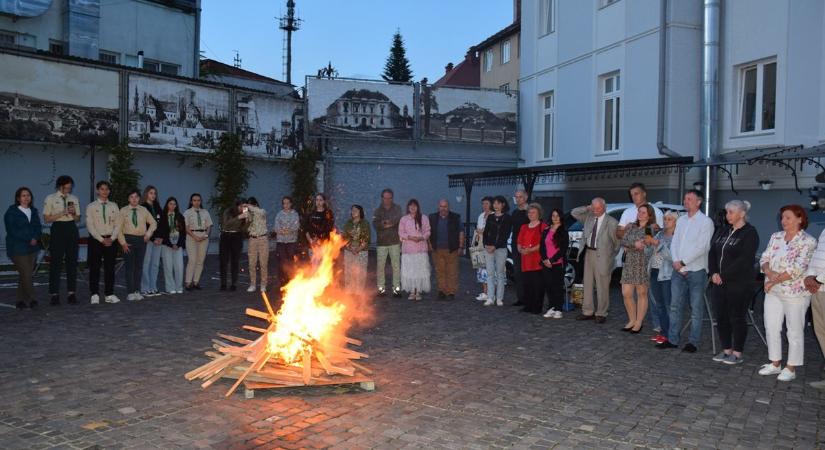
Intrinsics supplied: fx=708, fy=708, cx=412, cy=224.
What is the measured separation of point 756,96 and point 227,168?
14.9 meters

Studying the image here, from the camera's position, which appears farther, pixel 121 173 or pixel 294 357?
pixel 121 173

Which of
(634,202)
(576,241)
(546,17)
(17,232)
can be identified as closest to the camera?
(634,202)

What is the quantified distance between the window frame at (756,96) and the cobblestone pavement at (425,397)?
8046 millimetres

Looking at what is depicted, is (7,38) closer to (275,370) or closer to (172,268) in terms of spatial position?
(172,268)

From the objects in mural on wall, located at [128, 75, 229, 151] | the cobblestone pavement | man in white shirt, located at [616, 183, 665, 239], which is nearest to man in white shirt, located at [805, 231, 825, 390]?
the cobblestone pavement

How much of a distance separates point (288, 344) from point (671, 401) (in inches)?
140

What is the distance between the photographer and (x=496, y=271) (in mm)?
12156

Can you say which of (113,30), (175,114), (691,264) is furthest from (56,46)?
(691,264)

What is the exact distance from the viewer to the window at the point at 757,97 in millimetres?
15914

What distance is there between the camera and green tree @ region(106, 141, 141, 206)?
19266mm

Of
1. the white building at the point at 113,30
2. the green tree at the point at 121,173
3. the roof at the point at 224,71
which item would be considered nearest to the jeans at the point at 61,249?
the green tree at the point at 121,173

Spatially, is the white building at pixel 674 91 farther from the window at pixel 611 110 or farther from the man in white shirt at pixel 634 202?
the man in white shirt at pixel 634 202

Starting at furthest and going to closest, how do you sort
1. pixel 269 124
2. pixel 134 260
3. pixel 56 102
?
1. pixel 269 124
2. pixel 56 102
3. pixel 134 260

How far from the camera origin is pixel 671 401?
6336 mm
